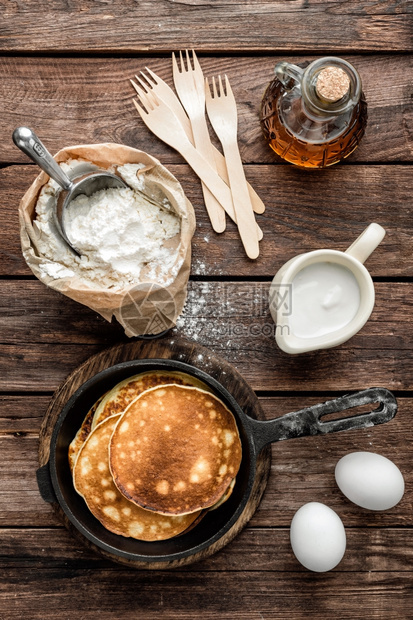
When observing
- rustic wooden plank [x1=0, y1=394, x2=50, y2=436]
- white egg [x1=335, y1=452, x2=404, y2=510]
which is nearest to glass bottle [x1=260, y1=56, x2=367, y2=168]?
white egg [x1=335, y1=452, x2=404, y2=510]

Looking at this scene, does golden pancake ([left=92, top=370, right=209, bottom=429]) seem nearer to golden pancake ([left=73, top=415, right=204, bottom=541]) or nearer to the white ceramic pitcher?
golden pancake ([left=73, top=415, right=204, bottom=541])

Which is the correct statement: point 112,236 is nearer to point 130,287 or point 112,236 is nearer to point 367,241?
point 130,287

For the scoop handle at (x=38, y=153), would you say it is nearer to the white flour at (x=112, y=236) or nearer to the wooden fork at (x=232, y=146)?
the white flour at (x=112, y=236)

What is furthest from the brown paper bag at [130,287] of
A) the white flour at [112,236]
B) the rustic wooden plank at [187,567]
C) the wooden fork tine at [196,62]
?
the rustic wooden plank at [187,567]

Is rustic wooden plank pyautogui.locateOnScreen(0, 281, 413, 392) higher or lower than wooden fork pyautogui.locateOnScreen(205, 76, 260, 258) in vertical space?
lower

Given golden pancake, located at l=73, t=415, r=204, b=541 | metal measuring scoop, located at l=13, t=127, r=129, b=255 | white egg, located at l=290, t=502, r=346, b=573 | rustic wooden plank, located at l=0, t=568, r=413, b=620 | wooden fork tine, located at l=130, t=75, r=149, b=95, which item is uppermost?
Result: wooden fork tine, located at l=130, t=75, r=149, b=95

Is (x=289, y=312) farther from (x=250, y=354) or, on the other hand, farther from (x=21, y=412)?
(x=21, y=412)

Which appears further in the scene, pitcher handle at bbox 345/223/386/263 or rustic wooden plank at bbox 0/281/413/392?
rustic wooden plank at bbox 0/281/413/392

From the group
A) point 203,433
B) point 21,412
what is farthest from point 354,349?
point 21,412
